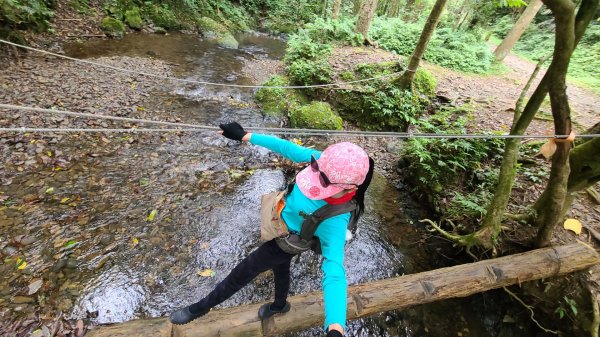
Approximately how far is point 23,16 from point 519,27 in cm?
1650

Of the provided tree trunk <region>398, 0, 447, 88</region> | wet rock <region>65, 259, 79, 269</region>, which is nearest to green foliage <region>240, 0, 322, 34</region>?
tree trunk <region>398, 0, 447, 88</region>

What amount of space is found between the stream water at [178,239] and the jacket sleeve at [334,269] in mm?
1869

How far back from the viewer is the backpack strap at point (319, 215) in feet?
6.96

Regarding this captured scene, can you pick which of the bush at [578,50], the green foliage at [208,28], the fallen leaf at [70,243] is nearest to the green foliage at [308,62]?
the green foliage at [208,28]

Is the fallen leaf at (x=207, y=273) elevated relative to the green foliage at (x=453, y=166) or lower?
lower

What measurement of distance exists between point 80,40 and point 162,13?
504cm

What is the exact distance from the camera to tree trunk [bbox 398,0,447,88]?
22.5 ft

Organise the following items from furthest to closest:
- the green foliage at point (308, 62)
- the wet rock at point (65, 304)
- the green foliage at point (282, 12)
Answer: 1. the green foliage at point (282, 12)
2. the green foliage at point (308, 62)
3. the wet rock at point (65, 304)

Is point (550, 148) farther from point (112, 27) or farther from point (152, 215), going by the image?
point (112, 27)

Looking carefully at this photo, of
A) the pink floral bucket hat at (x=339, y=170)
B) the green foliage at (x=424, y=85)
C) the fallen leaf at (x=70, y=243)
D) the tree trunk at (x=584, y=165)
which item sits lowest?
the fallen leaf at (x=70, y=243)

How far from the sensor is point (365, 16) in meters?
11.3

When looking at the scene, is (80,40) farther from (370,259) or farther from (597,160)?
(597,160)

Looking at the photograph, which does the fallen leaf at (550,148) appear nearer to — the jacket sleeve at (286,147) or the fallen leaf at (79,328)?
the jacket sleeve at (286,147)

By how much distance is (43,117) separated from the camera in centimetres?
549
